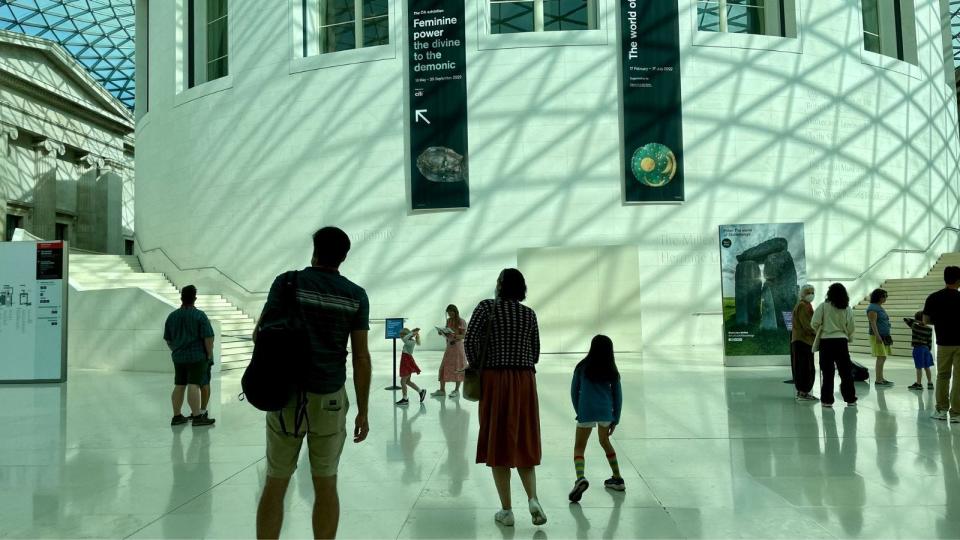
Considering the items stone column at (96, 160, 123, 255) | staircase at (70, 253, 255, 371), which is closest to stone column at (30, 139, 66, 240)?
stone column at (96, 160, 123, 255)

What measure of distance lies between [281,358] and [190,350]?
220 inches

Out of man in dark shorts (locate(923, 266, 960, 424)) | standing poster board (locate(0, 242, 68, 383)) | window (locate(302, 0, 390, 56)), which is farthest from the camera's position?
window (locate(302, 0, 390, 56))

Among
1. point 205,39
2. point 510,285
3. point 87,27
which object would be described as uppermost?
point 87,27

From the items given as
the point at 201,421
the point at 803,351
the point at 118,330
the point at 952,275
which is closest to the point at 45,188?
the point at 118,330

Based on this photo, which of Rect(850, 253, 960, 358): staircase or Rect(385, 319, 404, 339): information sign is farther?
Rect(850, 253, 960, 358): staircase

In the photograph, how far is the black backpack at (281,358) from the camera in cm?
310

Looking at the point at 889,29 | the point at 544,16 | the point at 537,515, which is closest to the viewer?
the point at 537,515

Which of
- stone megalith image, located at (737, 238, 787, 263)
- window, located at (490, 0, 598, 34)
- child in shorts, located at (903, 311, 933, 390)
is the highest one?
window, located at (490, 0, 598, 34)

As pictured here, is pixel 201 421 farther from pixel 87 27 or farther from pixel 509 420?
pixel 87 27

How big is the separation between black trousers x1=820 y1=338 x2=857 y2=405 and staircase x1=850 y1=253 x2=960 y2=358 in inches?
333

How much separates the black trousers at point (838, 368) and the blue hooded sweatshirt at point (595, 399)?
4970 millimetres

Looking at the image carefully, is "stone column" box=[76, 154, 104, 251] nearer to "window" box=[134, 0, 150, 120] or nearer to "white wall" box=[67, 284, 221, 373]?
"window" box=[134, 0, 150, 120]

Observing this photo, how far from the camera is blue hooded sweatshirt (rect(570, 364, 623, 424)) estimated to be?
4980mm

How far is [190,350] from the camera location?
8086 mm
